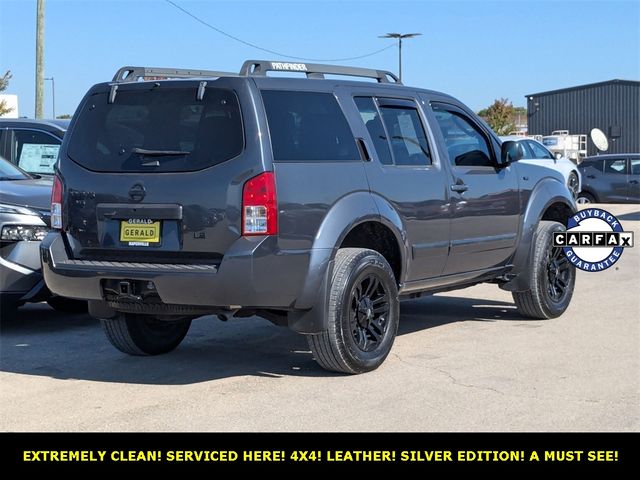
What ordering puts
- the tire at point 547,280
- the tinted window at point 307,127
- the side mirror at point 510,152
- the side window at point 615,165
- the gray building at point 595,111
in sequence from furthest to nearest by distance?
the gray building at point 595,111, the side window at point 615,165, the tire at point 547,280, the side mirror at point 510,152, the tinted window at point 307,127

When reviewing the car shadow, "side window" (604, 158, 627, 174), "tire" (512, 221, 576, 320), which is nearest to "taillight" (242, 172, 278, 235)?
the car shadow

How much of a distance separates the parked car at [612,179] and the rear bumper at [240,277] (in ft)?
64.6

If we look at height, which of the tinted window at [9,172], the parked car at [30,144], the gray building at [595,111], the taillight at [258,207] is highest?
the gray building at [595,111]

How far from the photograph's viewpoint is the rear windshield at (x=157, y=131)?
6.14m

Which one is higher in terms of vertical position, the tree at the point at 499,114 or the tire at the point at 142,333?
the tree at the point at 499,114

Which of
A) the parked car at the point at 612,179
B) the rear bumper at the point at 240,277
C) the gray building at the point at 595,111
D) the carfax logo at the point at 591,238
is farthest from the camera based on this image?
the gray building at the point at 595,111

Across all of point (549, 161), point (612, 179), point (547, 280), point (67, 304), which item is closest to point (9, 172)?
point (67, 304)

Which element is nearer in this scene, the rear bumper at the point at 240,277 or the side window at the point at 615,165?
the rear bumper at the point at 240,277

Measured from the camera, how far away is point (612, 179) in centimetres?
2472

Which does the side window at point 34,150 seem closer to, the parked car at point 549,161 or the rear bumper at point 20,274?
the rear bumper at point 20,274

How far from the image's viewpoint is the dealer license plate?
6188 millimetres

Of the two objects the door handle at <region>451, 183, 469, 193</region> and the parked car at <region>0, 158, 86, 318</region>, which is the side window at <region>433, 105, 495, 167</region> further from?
the parked car at <region>0, 158, 86, 318</region>

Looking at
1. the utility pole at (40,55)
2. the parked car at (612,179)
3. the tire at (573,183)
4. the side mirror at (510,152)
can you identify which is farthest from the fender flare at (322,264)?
the parked car at (612,179)
